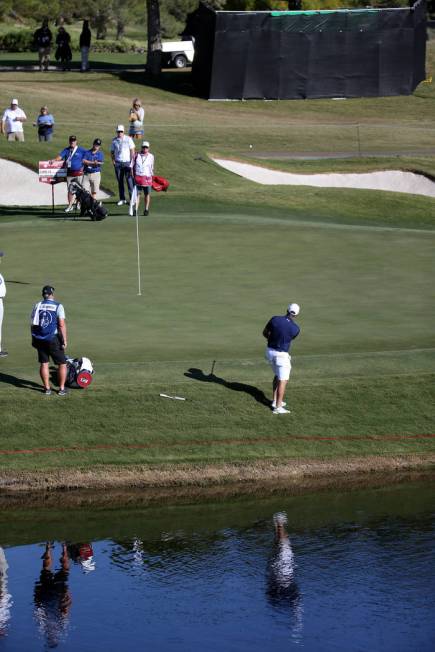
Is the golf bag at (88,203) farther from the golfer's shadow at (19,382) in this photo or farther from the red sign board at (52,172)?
the golfer's shadow at (19,382)

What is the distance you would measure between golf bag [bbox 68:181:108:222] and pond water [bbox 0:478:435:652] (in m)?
16.4

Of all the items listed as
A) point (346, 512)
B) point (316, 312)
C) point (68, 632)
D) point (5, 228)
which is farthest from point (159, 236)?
point (68, 632)

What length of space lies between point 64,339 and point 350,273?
10907 mm

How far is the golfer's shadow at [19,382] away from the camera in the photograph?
2230 cm

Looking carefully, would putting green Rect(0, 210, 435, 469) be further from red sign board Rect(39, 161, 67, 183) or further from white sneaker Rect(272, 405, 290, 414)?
red sign board Rect(39, 161, 67, 183)

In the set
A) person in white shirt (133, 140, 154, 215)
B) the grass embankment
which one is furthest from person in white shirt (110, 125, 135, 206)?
the grass embankment

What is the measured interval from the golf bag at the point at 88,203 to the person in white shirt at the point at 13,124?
1078 centimetres

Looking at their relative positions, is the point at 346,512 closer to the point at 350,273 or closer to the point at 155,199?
the point at 350,273

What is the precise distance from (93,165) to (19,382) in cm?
1431

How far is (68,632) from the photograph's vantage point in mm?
15969

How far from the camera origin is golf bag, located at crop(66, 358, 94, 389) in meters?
22.0

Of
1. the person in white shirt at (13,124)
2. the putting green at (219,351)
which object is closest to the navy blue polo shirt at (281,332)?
the putting green at (219,351)

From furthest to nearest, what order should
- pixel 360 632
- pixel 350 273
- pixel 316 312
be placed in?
pixel 350 273 → pixel 316 312 → pixel 360 632

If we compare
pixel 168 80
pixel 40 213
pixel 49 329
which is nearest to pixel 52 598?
pixel 49 329
